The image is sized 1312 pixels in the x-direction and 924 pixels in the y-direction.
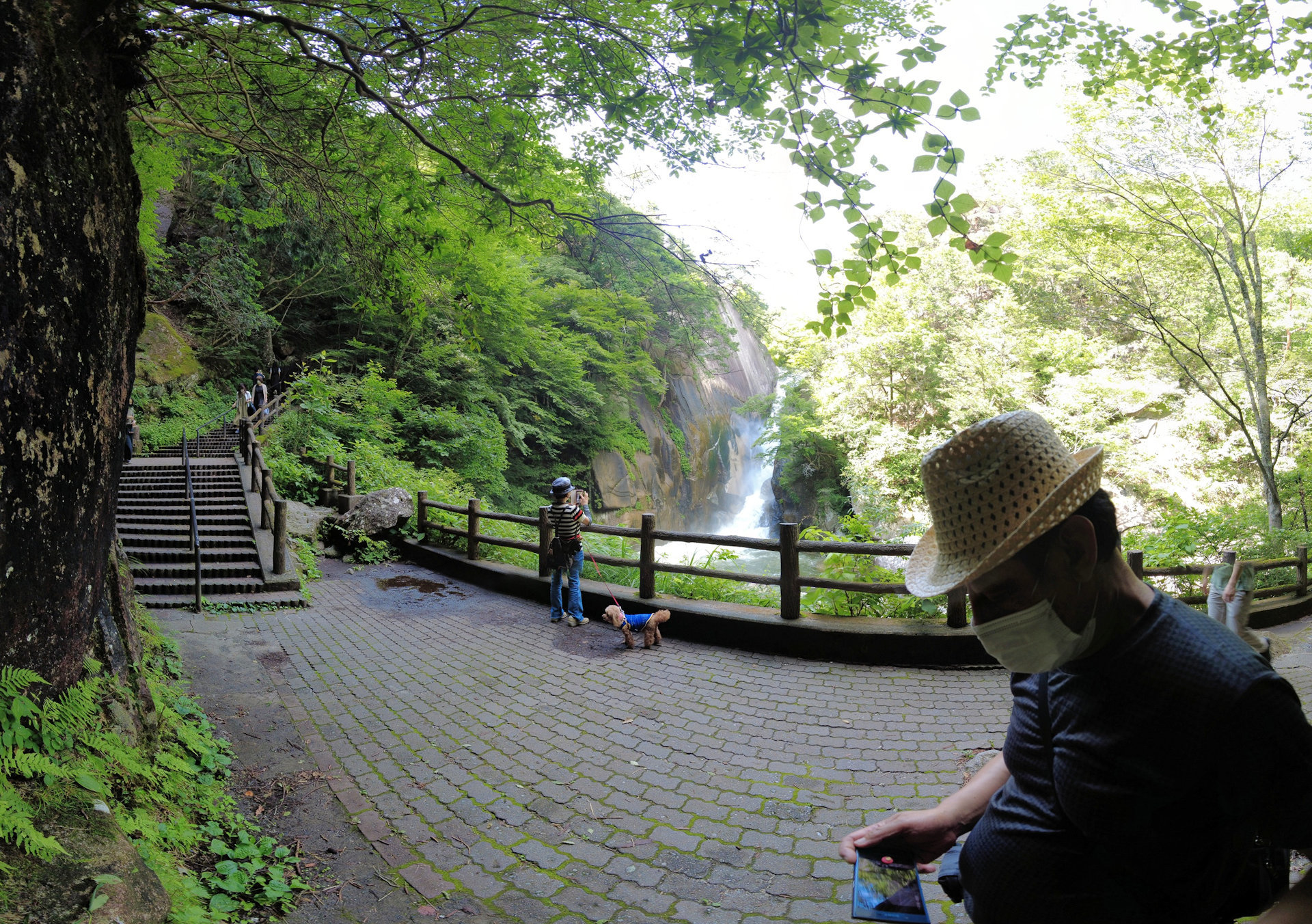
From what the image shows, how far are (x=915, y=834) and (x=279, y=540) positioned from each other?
10.5 meters

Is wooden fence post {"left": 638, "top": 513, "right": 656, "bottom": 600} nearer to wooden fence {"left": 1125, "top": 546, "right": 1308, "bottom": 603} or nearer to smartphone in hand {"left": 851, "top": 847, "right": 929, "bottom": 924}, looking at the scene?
wooden fence {"left": 1125, "top": 546, "right": 1308, "bottom": 603}

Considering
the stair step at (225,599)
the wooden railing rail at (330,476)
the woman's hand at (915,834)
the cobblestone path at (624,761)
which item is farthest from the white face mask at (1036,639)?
the wooden railing rail at (330,476)

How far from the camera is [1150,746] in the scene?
3.41 feet

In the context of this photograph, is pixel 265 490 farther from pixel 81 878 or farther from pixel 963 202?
pixel 963 202

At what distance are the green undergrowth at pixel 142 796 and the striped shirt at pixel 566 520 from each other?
13.3 ft

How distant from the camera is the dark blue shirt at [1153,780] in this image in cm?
95

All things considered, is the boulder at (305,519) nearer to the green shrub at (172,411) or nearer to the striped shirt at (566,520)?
the striped shirt at (566,520)

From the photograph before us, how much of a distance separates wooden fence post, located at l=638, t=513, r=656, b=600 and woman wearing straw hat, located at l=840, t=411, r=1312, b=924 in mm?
6189

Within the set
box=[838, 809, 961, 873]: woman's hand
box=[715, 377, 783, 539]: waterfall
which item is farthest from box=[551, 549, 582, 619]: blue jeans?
box=[715, 377, 783, 539]: waterfall

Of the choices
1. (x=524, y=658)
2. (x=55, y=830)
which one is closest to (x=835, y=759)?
(x=524, y=658)

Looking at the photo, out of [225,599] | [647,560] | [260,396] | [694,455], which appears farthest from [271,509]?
[694,455]

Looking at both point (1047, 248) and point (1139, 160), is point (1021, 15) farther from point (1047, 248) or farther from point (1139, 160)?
point (1047, 248)

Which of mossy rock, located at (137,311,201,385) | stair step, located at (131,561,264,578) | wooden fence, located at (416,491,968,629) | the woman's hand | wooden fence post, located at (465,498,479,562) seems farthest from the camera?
mossy rock, located at (137,311,201,385)

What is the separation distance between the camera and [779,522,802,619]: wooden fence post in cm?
655
